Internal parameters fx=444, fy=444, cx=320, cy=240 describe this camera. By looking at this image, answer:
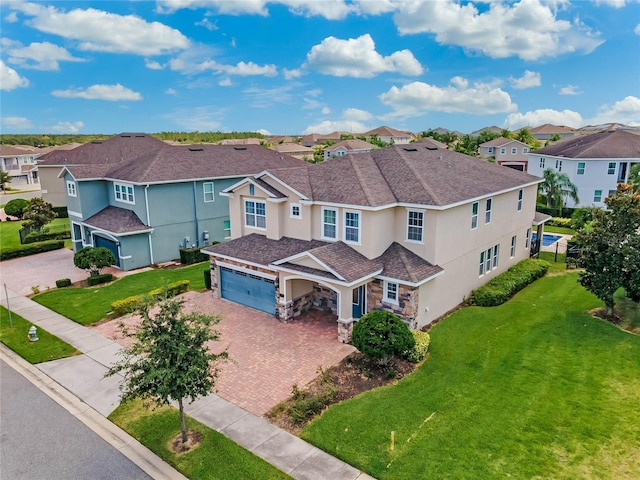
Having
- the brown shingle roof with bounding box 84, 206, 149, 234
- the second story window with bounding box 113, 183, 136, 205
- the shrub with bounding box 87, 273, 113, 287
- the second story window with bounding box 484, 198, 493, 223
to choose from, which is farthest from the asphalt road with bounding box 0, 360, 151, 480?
the second story window with bounding box 484, 198, 493, 223

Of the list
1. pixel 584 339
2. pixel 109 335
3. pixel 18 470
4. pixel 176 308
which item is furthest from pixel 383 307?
pixel 18 470

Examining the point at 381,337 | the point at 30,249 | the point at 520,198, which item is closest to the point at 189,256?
the point at 30,249

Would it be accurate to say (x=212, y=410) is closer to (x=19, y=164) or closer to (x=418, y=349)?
(x=418, y=349)

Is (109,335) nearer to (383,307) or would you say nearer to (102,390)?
(102,390)

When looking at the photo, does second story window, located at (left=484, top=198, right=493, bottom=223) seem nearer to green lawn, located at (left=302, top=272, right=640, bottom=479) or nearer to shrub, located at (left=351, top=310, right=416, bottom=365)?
green lawn, located at (left=302, top=272, right=640, bottom=479)

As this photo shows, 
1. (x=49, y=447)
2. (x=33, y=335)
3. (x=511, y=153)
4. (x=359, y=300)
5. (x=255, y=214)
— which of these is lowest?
Answer: (x=49, y=447)
